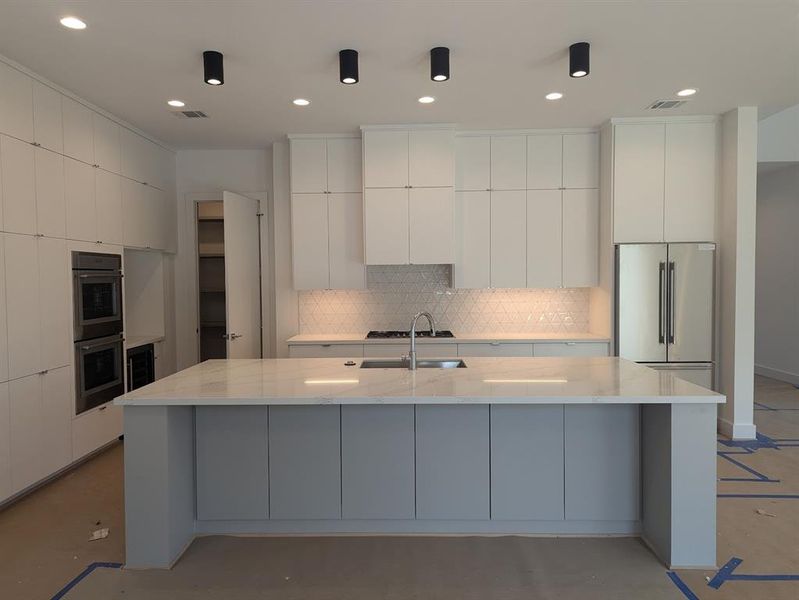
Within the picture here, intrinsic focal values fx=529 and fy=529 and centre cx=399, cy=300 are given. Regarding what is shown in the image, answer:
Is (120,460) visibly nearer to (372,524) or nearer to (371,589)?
(372,524)

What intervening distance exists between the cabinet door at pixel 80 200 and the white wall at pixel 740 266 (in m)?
5.29

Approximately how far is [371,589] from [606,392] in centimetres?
141

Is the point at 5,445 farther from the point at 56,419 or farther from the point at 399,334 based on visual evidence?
the point at 399,334

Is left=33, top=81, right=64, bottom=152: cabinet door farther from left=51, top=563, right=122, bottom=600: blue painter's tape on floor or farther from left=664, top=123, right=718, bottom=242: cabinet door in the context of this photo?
left=664, top=123, right=718, bottom=242: cabinet door

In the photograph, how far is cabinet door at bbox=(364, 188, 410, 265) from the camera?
494 centimetres

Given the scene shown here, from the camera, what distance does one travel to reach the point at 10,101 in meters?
3.30

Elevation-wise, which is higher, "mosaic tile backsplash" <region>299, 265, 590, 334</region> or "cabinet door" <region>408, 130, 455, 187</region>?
"cabinet door" <region>408, 130, 455, 187</region>

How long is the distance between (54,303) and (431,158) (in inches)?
128

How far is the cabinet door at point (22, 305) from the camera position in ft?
10.8

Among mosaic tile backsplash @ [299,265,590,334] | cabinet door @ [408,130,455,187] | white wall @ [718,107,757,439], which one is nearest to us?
white wall @ [718,107,757,439]

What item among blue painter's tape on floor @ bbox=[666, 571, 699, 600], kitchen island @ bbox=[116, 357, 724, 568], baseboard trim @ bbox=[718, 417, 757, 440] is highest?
kitchen island @ bbox=[116, 357, 724, 568]

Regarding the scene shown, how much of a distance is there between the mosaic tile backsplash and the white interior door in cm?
51

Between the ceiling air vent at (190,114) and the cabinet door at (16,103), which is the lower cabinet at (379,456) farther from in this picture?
the ceiling air vent at (190,114)

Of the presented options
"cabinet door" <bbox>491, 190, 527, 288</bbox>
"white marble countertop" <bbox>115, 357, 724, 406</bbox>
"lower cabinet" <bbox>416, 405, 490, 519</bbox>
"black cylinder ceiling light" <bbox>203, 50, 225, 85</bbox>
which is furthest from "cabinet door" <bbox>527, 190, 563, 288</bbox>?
"black cylinder ceiling light" <bbox>203, 50, 225, 85</bbox>
